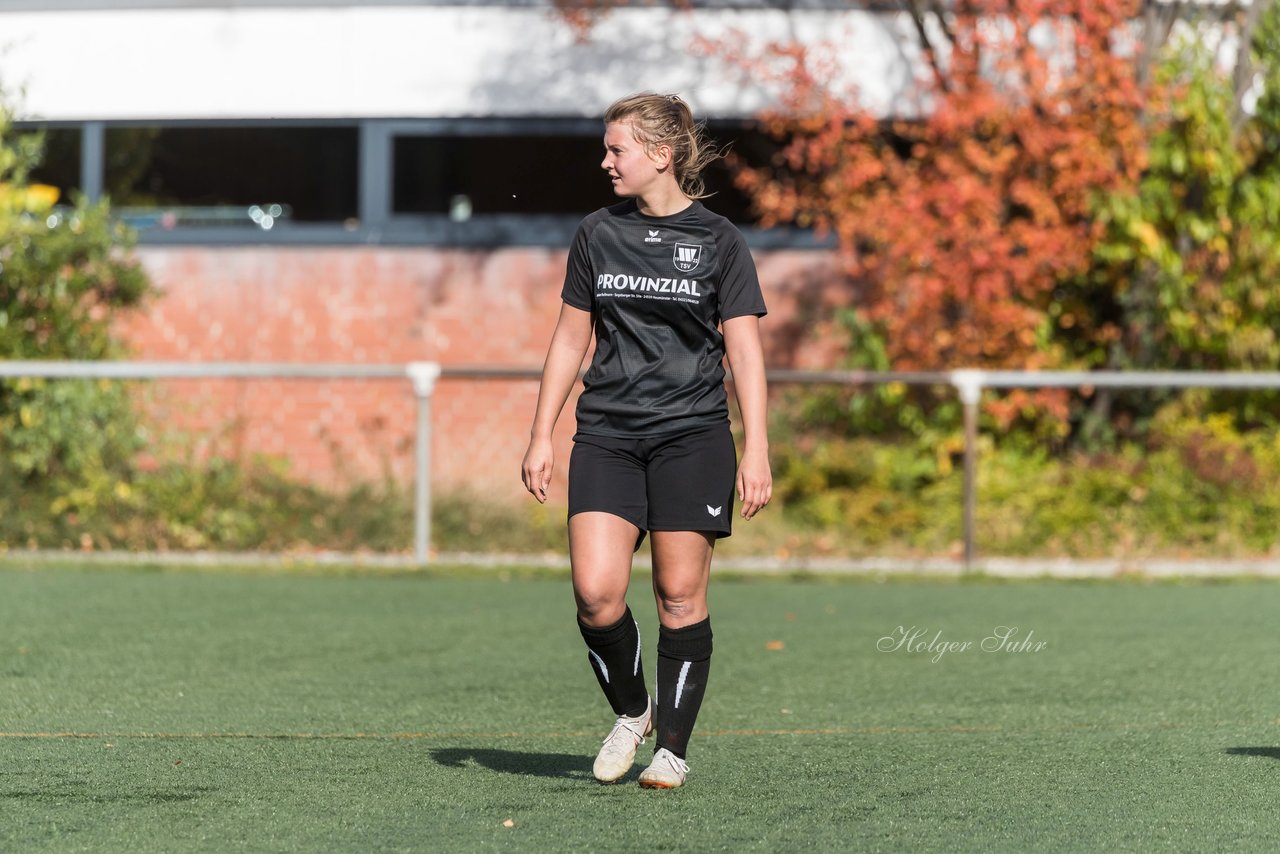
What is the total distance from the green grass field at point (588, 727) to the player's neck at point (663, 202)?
1.60 meters

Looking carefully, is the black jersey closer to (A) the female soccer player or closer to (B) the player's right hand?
(A) the female soccer player

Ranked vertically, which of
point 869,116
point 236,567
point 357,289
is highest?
point 869,116

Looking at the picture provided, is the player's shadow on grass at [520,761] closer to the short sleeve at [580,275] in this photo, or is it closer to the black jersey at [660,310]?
the black jersey at [660,310]

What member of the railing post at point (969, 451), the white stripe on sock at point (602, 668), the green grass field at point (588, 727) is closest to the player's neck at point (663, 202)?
the white stripe on sock at point (602, 668)

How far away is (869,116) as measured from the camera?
14.1 metres

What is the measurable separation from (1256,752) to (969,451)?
6.88 m

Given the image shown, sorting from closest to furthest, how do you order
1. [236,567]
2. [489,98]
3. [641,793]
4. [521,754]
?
[641,793] < [521,754] < [236,567] < [489,98]

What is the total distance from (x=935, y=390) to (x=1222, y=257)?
2391 millimetres

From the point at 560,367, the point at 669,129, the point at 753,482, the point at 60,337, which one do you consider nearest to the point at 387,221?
the point at 60,337

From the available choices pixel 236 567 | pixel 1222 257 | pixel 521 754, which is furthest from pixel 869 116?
pixel 521 754

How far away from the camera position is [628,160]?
496 centimetres

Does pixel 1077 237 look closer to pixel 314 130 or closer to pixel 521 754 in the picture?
pixel 314 130

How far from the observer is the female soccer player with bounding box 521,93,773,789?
498 cm

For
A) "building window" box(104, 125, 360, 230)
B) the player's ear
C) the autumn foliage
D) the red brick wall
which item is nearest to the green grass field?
the player's ear
